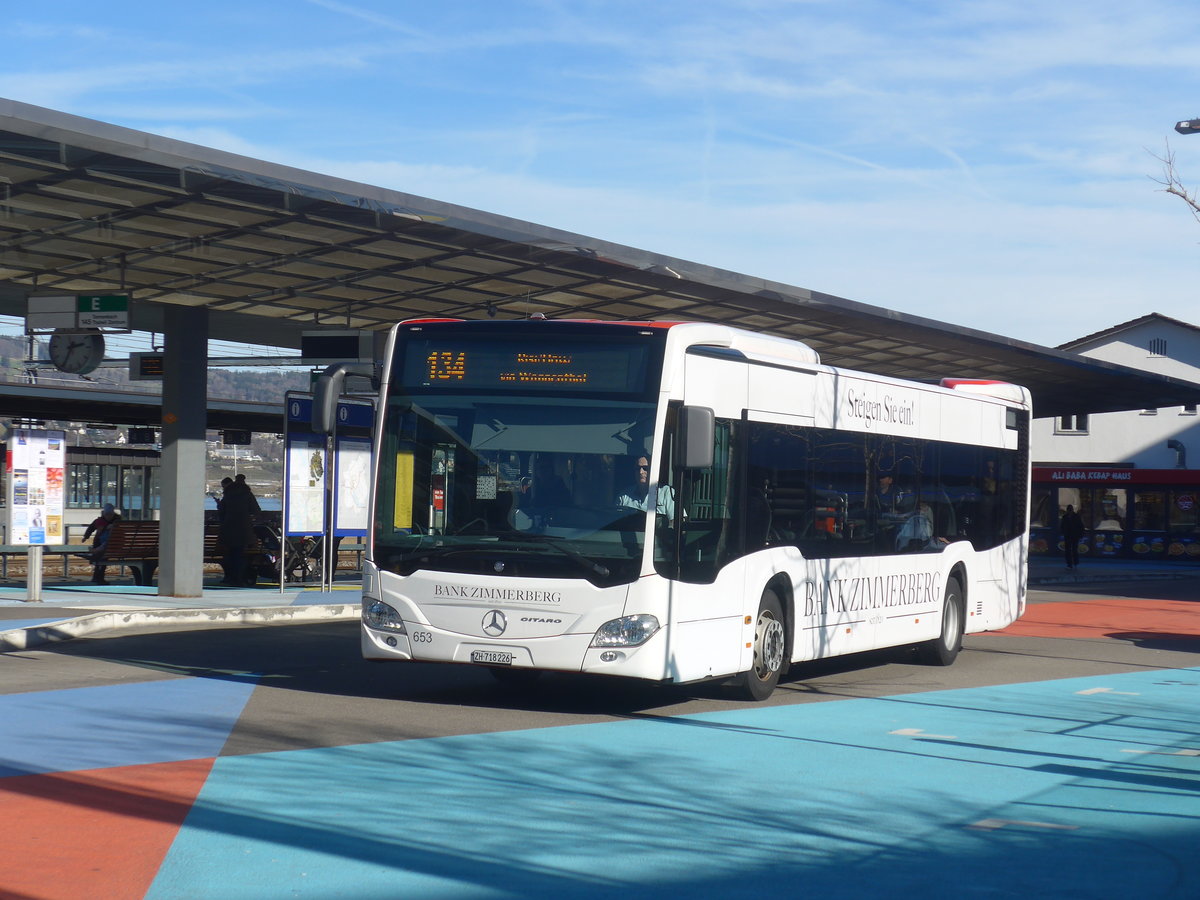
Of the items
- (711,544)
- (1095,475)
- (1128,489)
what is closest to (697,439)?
(711,544)

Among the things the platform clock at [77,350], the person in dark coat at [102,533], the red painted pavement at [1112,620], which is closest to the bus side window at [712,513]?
the red painted pavement at [1112,620]

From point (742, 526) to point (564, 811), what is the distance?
4.57 metres

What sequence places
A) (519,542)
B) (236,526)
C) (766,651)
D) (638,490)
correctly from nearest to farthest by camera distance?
(638,490)
(519,542)
(766,651)
(236,526)

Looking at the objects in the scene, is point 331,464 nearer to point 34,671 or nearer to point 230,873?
point 34,671

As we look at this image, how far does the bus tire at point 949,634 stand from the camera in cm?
1574

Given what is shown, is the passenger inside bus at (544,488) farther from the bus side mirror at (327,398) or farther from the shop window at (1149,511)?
the shop window at (1149,511)

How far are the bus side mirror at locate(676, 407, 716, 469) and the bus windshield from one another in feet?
1.01

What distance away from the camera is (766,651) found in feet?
39.9

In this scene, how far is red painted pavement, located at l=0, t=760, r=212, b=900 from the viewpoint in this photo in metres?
5.92

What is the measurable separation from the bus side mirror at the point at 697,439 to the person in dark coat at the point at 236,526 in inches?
573

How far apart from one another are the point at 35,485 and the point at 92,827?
1386 centimetres

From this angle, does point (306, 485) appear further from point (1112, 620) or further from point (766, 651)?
point (1112, 620)

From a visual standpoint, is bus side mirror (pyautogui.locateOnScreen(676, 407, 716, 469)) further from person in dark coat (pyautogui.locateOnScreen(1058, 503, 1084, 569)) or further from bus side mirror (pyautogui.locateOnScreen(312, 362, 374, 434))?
person in dark coat (pyautogui.locateOnScreen(1058, 503, 1084, 569))

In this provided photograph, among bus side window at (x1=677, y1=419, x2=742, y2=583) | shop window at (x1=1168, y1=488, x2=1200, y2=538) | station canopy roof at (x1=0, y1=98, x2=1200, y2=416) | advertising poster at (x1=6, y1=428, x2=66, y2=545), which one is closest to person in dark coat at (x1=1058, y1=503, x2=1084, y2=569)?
shop window at (x1=1168, y1=488, x2=1200, y2=538)
